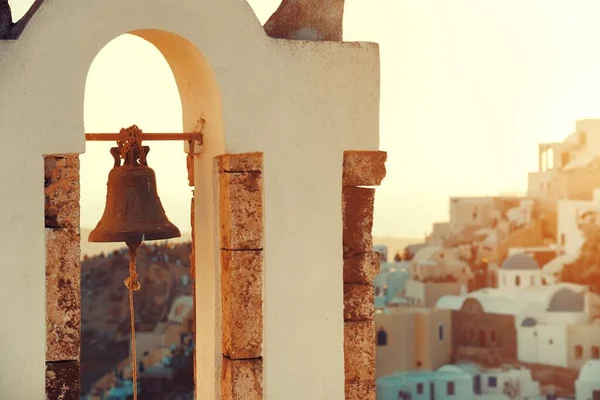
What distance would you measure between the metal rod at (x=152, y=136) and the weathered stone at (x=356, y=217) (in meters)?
0.65

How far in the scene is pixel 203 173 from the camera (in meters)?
4.97

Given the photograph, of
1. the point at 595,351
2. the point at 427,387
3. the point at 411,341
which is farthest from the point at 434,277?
the point at 427,387

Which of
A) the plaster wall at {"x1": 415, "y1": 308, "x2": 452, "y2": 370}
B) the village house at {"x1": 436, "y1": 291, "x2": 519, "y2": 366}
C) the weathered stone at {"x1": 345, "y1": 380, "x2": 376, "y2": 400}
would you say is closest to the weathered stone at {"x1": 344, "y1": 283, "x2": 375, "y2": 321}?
the weathered stone at {"x1": 345, "y1": 380, "x2": 376, "y2": 400}

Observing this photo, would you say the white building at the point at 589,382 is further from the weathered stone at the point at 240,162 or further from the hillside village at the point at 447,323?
the weathered stone at the point at 240,162

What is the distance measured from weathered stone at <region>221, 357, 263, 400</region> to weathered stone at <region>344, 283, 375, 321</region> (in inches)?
18.2

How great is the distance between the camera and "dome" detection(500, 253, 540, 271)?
5297cm

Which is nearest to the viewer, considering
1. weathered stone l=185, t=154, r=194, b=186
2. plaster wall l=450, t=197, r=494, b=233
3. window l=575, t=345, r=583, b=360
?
weathered stone l=185, t=154, r=194, b=186

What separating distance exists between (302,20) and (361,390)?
153 centimetres

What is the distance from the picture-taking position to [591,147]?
201 feet

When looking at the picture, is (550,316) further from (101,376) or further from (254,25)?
(254,25)

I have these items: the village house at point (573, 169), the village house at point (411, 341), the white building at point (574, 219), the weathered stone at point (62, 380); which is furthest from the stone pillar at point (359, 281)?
the village house at point (573, 169)

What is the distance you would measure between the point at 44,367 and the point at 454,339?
155 feet

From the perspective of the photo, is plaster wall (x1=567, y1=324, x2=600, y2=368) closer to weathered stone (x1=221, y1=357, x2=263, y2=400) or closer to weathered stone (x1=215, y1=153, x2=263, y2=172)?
weathered stone (x1=221, y1=357, x2=263, y2=400)

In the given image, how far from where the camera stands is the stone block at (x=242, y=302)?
4703 millimetres
